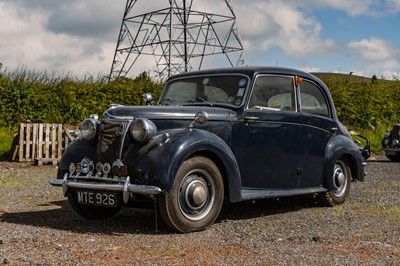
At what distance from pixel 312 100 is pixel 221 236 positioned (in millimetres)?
2856

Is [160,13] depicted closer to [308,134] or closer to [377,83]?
[377,83]

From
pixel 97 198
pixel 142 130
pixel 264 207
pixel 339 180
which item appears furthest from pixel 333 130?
pixel 97 198

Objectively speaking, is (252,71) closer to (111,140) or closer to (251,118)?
(251,118)

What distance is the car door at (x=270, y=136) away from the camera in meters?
6.91

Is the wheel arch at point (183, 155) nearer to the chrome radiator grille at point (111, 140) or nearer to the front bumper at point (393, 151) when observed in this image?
the chrome radiator grille at point (111, 140)

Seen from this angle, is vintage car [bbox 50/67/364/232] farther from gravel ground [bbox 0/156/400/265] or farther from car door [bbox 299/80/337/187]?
gravel ground [bbox 0/156/400/265]

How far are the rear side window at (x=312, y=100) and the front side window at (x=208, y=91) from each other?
106 centimetres

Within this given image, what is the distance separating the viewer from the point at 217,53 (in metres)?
33.1

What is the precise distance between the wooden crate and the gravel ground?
697 cm

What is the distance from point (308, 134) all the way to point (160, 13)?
25.1m

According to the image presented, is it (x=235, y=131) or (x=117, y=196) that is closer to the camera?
(x=117, y=196)

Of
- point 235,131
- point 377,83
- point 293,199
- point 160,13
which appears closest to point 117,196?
point 235,131

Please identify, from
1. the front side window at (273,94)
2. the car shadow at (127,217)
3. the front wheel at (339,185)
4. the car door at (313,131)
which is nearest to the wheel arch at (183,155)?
the car shadow at (127,217)

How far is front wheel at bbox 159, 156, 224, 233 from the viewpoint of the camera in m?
5.89
